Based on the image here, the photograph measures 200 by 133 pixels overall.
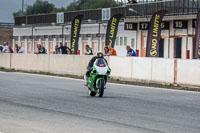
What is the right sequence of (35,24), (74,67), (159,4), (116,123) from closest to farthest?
(116,123) → (74,67) → (159,4) → (35,24)

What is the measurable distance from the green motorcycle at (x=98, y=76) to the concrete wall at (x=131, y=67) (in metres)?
5.02

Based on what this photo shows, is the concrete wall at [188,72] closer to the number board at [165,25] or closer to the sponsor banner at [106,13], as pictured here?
the number board at [165,25]

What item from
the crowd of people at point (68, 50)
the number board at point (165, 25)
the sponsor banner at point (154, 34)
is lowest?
the crowd of people at point (68, 50)

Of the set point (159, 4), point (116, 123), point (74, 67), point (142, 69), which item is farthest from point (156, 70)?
point (159, 4)

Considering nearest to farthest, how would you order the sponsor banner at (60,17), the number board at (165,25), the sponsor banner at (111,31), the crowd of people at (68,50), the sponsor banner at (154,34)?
the crowd of people at (68,50) < the sponsor banner at (154,34) < the sponsor banner at (111,31) < the number board at (165,25) < the sponsor banner at (60,17)

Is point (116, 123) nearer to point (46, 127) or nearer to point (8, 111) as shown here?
point (46, 127)

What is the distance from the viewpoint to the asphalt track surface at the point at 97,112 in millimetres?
9380

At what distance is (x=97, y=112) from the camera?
11.9m

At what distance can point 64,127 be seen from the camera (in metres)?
9.34

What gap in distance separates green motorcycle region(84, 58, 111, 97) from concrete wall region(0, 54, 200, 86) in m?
5.02

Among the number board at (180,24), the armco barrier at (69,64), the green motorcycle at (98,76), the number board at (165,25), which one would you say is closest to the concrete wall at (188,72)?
the green motorcycle at (98,76)

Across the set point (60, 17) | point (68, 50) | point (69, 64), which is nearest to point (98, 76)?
point (69, 64)

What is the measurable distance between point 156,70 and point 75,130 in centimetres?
1320

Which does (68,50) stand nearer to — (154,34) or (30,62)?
(30,62)
